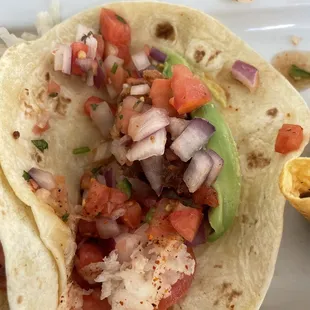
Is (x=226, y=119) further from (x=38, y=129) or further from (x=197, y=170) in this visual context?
(x=38, y=129)

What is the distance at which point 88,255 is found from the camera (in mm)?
2660

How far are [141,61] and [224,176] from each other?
0.76 meters

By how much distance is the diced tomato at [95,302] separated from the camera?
2646mm

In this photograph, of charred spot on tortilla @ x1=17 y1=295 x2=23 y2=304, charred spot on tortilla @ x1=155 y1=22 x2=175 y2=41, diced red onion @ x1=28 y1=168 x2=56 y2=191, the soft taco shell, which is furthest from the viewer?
charred spot on tortilla @ x1=155 y1=22 x2=175 y2=41

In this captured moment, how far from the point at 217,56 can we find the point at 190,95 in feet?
1.42

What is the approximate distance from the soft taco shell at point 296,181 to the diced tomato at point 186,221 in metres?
0.43

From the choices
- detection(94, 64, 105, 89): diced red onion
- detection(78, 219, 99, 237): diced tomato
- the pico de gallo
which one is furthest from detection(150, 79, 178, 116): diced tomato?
detection(78, 219, 99, 237): diced tomato

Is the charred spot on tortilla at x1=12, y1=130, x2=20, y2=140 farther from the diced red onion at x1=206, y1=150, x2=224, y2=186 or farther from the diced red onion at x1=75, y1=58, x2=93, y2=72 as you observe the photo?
the diced red onion at x1=206, y1=150, x2=224, y2=186

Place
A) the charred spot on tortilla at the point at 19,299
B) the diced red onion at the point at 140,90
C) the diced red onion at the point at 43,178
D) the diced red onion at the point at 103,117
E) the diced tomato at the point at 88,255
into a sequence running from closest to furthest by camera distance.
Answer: the charred spot on tortilla at the point at 19,299, the diced red onion at the point at 43,178, the diced tomato at the point at 88,255, the diced red onion at the point at 140,90, the diced red onion at the point at 103,117

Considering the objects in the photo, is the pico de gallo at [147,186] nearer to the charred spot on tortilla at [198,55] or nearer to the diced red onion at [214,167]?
the diced red onion at [214,167]

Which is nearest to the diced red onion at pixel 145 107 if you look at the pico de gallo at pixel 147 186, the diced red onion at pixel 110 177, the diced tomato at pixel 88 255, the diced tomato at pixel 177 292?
the pico de gallo at pixel 147 186

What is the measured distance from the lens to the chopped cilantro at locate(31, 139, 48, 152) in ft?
8.83

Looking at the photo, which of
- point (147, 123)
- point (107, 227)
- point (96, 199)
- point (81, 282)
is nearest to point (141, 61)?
point (147, 123)

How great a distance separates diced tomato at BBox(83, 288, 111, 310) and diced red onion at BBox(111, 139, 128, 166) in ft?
2.10
